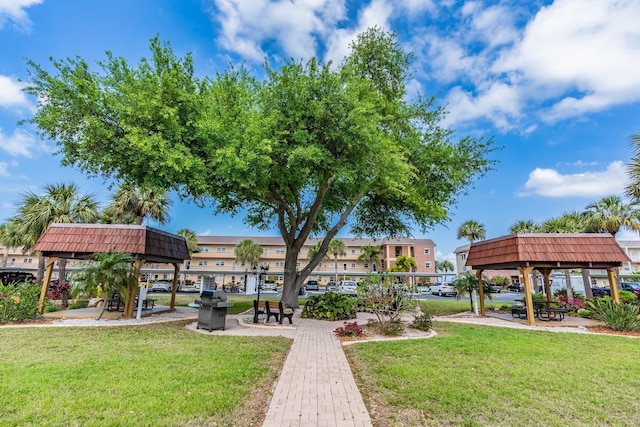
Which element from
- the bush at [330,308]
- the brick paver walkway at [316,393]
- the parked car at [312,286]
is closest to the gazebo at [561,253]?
the bush at [330,308]

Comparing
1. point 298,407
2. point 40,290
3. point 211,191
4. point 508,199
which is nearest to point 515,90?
point 508,199

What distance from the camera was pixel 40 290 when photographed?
43.1ft

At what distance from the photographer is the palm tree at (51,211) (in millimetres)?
17422

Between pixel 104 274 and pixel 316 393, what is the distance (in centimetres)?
1043

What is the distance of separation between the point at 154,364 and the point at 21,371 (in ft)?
7.24

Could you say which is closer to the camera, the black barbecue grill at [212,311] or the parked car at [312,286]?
the black barbecue grill at [212,311]

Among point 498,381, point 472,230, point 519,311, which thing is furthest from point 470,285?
point 472,230

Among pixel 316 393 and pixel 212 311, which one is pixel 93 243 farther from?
pixel 316 393

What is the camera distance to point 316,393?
16.6 ft

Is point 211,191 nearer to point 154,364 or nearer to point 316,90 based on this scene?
point 316,90

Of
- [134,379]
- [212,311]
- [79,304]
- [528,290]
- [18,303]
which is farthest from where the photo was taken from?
[79,304]

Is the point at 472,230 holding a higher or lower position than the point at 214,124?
higher

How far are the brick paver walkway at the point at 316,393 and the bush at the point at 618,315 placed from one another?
38.2 feet

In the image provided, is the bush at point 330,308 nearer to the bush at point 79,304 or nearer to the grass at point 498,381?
the grass at point 498,381
